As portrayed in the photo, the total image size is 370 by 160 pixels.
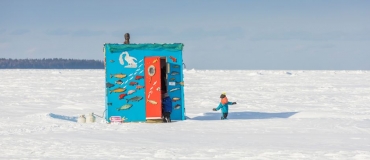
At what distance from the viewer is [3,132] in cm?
1111

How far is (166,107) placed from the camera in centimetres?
1409

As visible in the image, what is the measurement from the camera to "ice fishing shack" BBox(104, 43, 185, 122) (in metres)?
14.0

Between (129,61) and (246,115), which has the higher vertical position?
(129,61)

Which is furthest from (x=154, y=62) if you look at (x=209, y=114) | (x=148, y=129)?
(x=209, y=114)

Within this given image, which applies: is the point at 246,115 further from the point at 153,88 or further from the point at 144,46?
the point at 144,46

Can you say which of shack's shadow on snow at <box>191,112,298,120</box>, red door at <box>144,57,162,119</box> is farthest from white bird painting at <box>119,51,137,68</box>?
shack's shadow on snow at <box>191,112,298,120</box>

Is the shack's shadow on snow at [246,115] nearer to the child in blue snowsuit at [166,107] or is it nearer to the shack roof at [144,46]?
the child in blue snowsuit at [166,107]

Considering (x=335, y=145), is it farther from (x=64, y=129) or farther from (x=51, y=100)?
(x=51, y=100)

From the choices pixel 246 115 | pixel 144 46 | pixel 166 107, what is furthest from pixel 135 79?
pixel 246 115

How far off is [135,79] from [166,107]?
1.11m

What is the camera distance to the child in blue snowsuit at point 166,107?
14.0m

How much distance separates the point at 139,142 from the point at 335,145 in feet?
11.5

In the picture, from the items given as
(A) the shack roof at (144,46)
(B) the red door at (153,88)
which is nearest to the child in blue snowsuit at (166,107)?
(B) the red door at (153,88)

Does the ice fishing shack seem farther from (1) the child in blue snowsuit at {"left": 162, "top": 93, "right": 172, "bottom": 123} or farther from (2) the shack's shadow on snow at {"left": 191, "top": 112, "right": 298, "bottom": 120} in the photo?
(2) the shack's shadow on snow at {"left": 191, "top": 112, "right": 298, "bottom": 120}
